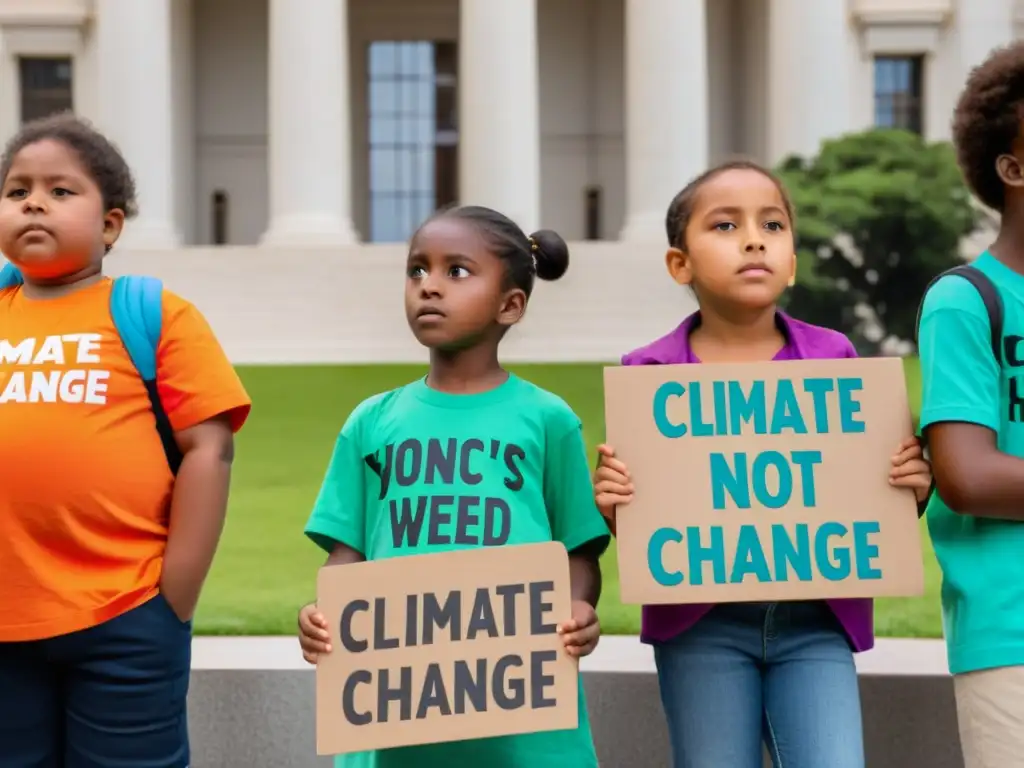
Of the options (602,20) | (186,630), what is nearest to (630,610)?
(186,630)

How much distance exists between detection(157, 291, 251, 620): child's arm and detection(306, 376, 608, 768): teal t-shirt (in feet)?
0.88

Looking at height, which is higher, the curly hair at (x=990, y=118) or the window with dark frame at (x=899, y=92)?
the window with dark frame at (x=899, y=92)

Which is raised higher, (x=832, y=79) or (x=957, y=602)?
(x=832, y=79)

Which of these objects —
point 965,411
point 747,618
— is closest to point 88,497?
point 747,618

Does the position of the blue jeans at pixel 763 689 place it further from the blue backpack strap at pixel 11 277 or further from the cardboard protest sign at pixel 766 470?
the blue backpack strap at pixel 11 277

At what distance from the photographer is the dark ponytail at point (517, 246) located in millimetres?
3590

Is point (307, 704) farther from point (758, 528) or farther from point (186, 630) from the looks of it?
point (758, 528)

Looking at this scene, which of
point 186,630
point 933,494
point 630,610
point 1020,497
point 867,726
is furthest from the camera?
point 630,610

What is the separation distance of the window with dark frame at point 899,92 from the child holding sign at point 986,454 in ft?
118

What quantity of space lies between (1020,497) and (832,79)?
31.6 metres

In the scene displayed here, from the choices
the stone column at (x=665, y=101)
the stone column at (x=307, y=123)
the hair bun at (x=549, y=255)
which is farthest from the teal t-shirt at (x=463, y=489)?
the stone column at (x=665, y=101)

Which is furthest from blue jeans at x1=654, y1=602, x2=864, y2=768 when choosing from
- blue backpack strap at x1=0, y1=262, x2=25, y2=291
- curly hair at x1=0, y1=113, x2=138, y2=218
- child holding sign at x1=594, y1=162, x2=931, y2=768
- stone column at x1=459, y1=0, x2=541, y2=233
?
stone column at x1=459, y1=0, x2=541, y2=233

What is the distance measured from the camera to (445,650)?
3.34m

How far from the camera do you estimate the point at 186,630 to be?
138 inches
